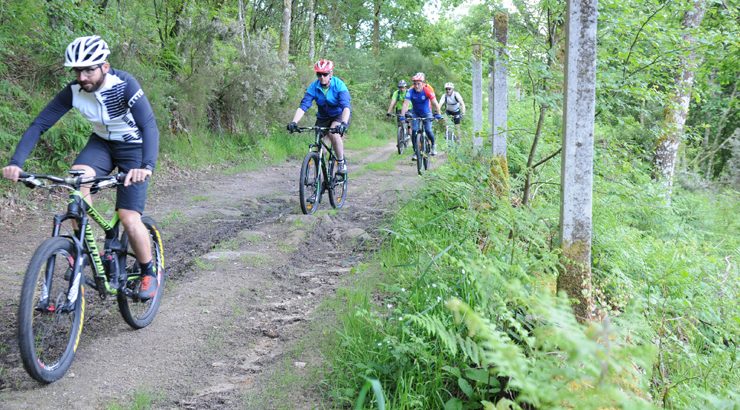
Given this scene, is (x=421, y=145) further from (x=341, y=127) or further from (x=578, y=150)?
(x=578, y=150)

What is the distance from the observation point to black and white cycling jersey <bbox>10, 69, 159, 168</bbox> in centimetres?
430

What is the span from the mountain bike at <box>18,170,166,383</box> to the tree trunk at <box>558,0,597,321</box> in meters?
3.14

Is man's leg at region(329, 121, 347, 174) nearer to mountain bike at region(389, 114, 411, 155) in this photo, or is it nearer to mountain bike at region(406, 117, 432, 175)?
mountain bike at region(406, 117, 432, 175)

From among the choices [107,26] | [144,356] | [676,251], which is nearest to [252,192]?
[107,26]

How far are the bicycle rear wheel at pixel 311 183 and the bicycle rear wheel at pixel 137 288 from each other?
134 inches

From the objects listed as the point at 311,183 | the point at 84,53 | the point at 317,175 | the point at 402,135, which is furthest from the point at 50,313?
the point at 402,135

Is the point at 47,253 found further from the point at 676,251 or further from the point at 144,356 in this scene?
the point at 676,251

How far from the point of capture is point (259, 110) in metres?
15.1

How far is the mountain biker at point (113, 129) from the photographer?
410 centimetres

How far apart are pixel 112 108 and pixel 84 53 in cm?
49

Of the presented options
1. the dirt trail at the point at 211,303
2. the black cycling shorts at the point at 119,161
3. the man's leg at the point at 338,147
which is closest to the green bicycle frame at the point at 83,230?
the black cycling shorts at the point at 119,161

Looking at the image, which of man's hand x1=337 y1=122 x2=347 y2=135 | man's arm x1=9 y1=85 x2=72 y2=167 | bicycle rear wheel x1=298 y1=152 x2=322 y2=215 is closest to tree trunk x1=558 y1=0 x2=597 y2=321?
man's arm x1=9 y1=85 x2=72 y2=167

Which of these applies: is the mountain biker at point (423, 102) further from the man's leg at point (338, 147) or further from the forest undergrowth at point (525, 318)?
the forest undergrowth at point (525, 318)

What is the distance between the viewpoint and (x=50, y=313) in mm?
3678
